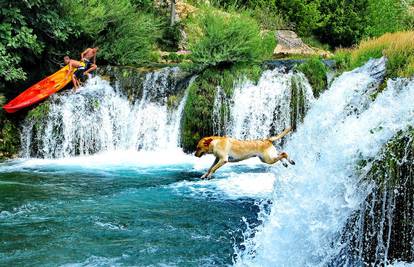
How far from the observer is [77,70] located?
16.1 meters

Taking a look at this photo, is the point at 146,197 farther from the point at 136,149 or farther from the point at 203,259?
the point at 136,149

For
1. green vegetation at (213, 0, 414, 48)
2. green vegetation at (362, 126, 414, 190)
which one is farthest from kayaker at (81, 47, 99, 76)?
green vegetation at (213, 0, 414, 48)

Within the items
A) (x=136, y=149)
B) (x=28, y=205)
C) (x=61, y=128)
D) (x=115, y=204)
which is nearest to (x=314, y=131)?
(x=115, y=204)

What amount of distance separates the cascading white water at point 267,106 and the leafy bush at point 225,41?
1132 mm

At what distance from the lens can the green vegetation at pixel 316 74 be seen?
1462 cm

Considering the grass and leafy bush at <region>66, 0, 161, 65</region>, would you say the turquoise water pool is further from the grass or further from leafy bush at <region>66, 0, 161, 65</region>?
leafy bush at <region>66, 0, 161, 65</region>

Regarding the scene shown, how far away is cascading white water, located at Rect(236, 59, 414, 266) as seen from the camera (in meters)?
5.53

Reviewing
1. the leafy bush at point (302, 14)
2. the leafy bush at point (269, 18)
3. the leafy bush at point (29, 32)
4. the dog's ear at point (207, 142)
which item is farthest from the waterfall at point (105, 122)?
the leafy bush at point (302, 14)

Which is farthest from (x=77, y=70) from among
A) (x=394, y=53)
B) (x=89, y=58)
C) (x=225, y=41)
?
(x=394, y=53)

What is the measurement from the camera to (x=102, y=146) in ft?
49.3

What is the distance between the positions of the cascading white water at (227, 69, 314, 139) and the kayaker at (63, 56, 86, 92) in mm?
4975

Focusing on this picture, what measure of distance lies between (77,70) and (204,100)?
4345 mm

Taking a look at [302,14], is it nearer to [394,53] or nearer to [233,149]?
[233,149]

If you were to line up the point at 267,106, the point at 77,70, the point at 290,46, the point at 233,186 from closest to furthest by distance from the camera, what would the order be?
the point at 233,186 → the point at 267,106 → the point at 77,70 → the point at 290,46
